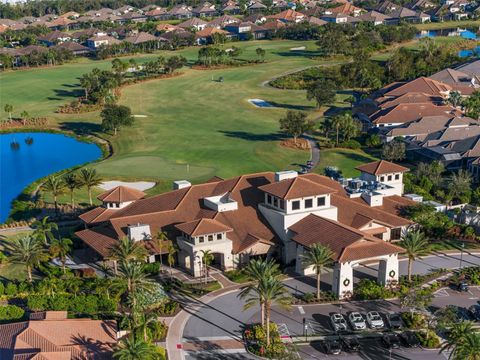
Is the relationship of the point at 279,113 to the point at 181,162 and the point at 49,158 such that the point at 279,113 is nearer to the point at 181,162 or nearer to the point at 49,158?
the point at 181,162

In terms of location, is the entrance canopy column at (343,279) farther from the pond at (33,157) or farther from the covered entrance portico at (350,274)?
the pond at (33,157)

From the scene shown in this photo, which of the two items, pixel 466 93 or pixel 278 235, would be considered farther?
pixel 466 93

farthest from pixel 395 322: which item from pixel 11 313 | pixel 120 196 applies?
pixel 120 196

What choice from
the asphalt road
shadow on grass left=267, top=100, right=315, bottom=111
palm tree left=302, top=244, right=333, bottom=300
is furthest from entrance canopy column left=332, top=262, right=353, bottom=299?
shadow on grass left=267, top=100, right=315, bottom=111

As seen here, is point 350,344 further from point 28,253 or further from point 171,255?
point 28,253

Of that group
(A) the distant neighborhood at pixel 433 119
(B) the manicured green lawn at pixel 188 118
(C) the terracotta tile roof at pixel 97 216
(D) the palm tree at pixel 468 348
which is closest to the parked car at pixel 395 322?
(D) the palm tree at pixel 468 348

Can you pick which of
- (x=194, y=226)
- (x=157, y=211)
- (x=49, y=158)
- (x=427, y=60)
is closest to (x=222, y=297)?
(x=194, y=226)

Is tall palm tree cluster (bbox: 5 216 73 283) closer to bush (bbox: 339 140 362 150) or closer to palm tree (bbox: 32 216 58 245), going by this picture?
palm tree (bbox: 32 216 58 245)
